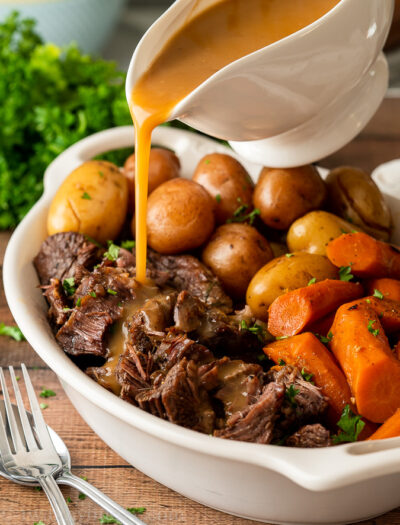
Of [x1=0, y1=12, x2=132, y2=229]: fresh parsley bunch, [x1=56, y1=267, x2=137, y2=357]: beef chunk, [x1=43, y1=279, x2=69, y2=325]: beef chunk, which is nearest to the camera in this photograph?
[x1=56, y1=267, x2=137, y2=357]: beef chunk

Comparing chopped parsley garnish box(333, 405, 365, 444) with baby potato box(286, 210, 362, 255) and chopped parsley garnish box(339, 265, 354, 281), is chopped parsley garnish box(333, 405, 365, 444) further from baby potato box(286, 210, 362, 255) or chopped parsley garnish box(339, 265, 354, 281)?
baby potato box(286, 210, 362, 255)

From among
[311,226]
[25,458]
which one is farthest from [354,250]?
[25,458]

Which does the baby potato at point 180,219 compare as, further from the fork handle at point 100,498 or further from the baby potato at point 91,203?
the fork handle at point 100,498

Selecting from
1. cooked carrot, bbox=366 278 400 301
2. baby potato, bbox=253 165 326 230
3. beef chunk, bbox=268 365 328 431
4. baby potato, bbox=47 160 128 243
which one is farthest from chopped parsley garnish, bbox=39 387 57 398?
cooked carrot, bbox=366 278 400 301

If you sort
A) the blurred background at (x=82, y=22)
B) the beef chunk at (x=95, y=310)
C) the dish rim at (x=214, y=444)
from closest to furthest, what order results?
1. the dish rim at (x=214, y=444)
2. the beef chunk at (x=95, y=310)
3. the blurred background at (x=82, y=22)

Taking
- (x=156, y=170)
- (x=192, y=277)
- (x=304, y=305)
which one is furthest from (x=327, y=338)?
(x=156, y=170)

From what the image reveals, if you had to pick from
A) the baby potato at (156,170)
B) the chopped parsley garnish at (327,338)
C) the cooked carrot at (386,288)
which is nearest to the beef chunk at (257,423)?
the chopped parsley garnish at (327,338)

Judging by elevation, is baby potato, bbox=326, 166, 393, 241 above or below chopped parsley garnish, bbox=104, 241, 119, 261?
below
